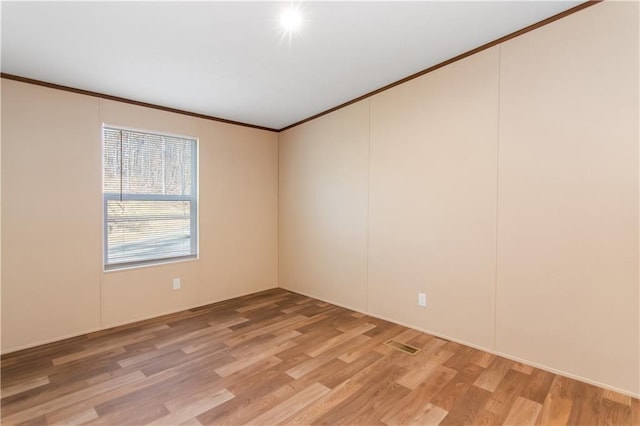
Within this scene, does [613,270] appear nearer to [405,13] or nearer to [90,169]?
[405,13]

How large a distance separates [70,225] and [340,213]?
273 cm

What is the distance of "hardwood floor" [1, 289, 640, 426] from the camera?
1.89m

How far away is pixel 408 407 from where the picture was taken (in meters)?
1.97

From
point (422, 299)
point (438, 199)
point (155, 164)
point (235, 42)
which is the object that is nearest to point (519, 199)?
point (438, 199)

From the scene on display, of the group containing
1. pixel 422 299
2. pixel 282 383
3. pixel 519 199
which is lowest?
pixel 282 383

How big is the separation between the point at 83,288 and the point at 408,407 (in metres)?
3.05

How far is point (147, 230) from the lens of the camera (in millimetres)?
3568

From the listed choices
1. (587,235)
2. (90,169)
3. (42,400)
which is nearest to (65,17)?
(90,169)

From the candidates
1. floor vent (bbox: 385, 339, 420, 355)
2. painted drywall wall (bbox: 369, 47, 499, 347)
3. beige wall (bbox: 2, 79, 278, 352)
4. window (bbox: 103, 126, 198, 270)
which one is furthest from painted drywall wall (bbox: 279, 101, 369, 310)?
window (bbox: 103, 126, 198, 270)

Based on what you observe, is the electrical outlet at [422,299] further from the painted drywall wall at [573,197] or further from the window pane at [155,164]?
the window pane at [155,164]

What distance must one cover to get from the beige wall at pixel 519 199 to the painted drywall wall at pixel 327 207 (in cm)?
5

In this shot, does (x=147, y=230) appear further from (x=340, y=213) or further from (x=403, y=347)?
(x=403, y=347)

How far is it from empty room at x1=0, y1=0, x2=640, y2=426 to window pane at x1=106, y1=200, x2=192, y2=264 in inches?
1.0

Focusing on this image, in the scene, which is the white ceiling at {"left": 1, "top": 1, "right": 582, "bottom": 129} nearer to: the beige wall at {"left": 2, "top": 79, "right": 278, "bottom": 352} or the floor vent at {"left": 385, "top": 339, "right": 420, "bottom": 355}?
the beige wall at {"left": 2, "top": 79, "right": 278, "bottom": 352}
